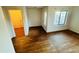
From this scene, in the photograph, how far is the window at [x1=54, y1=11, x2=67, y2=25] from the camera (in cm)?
459

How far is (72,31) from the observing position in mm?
4723

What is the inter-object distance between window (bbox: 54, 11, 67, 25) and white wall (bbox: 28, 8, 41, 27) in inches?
74.5

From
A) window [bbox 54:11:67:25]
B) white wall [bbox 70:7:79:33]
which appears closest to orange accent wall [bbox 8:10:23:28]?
window [bbox 54:11:67:25]

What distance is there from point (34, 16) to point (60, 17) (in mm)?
2226

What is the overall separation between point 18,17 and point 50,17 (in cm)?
254

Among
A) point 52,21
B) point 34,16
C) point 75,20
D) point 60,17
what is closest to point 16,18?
point 34,16

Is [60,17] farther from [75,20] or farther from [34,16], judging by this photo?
[34,16]

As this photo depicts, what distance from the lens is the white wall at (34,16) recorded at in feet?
19.7

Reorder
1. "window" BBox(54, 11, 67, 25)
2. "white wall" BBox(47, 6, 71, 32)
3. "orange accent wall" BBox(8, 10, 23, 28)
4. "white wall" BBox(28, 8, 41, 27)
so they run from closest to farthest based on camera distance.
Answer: "white wall" BBox(47, 6, 71, 32), "window" BBox(54, 11, 67, 25), "orange accent wall" BBox(8, 10, 23, 28), "white wall" BBox(28, 8, 41, 27)

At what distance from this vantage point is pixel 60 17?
4.74 metres

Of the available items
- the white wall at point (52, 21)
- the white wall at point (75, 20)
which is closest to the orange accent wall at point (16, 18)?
the white wall at point (52, 21)

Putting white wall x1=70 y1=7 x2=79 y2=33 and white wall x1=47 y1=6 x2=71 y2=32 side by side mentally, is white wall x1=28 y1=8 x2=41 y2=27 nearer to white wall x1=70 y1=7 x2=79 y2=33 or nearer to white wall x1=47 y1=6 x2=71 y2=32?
white wall x1=47 y1=6 x2=71 y2=32
